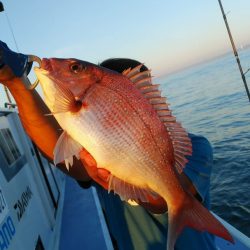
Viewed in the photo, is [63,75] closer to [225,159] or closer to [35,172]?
[35,172]

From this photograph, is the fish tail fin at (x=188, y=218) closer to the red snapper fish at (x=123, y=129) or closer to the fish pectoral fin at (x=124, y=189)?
the red snapper fish at (x=123, y=129)

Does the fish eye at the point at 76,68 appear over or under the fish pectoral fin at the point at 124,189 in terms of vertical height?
over

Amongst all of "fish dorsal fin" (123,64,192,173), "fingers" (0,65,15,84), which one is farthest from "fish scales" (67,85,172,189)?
"fingers" (0,65,15,84)

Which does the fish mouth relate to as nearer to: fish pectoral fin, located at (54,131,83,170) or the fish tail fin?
fish pectoral fin, located at (54,131,83,170)

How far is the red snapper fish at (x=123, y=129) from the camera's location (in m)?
1.57

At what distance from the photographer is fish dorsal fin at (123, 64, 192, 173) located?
169 cm

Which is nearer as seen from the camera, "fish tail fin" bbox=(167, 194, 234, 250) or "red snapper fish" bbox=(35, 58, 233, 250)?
"red snapper fish" bbox=(35, 58, 233, 250)

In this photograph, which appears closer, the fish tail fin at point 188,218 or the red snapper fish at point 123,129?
the red snapper fish at point 123,129

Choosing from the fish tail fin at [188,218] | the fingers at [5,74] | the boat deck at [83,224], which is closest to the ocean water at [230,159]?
the boat deck at [83,224]

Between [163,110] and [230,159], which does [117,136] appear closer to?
[163,110]

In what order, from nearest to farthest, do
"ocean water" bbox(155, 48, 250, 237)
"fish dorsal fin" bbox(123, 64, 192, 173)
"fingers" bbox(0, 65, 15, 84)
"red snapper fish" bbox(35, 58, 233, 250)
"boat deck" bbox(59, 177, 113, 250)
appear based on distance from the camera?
"red snapper fish" bbox(35, 58, 233, 250) < "fish dorsal fin" bbox(123, 64, 192, 173) < "fingers" bbox(0, 65, 15, 84) < "boat deck" bbox(59, 177, 113, 250) < "ocean water" bbox(155, 48, 250, 237)

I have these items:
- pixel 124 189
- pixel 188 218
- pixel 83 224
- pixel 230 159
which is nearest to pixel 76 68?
pixel 124 189

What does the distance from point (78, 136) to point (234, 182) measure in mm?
10143

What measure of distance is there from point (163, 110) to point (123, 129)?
0.25 metres
